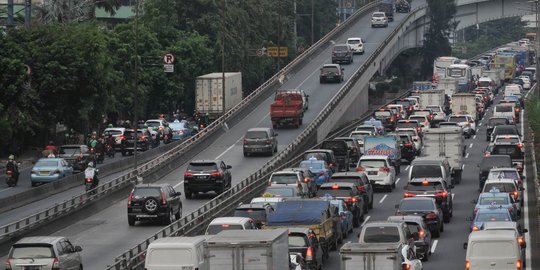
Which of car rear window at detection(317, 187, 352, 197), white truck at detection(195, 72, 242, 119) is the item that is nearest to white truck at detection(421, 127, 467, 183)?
car rear window at detection(317, 187, 352, 197)

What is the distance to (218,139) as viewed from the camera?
83.0 meters

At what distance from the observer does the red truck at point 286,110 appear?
85.1 metres

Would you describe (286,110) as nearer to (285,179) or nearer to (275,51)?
(285,179)

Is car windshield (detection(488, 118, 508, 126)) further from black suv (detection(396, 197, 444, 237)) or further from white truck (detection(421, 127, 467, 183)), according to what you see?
black suv (detection(396, 197, 444, 237))

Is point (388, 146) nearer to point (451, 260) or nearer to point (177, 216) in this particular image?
point (177, 216)

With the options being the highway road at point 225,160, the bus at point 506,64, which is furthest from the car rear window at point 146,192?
the bus at point 506,64

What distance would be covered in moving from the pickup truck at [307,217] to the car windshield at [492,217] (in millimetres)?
4531

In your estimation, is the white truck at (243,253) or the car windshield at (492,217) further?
the car windshield at (492,217)

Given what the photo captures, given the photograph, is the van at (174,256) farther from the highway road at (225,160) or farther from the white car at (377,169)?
the white car at (377,169)

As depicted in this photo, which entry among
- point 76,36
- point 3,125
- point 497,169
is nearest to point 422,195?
point 497,169

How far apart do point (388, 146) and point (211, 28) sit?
161 feet

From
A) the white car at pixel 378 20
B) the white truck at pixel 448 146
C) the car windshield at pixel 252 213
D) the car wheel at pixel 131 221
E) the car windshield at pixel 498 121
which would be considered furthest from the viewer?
the white car at pixel 378 20

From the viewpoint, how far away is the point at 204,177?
58875 mm

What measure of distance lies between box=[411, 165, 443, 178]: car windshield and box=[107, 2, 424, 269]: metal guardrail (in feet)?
21.2
